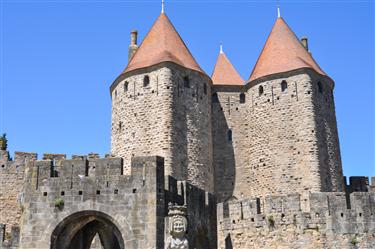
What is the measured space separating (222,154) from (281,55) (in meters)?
7.47

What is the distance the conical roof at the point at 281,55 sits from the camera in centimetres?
3941

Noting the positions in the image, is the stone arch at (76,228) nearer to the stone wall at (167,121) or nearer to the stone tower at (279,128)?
the stone wall at (167,121)

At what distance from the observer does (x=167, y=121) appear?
36.6m

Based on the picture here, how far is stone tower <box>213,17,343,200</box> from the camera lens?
36656 mm

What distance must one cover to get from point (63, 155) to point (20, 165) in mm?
3693

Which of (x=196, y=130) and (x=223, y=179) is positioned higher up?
(x=196, y=130)

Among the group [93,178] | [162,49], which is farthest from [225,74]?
[93,178]

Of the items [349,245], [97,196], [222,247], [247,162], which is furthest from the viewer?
[247,162]

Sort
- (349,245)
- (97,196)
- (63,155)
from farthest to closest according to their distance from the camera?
(63,155) → (349,245) → (97,196)

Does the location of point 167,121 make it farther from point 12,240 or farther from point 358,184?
point 12,240

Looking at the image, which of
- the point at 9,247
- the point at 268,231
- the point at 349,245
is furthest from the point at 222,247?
the point at 9,247

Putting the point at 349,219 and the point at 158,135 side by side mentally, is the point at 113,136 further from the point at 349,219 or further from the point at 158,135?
the point at 349,219

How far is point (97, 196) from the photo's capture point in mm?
22094

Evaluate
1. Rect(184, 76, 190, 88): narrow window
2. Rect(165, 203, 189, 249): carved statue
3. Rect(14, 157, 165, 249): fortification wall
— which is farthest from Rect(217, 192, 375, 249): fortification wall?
Rect(184, 76, 190, 88): narrow window
